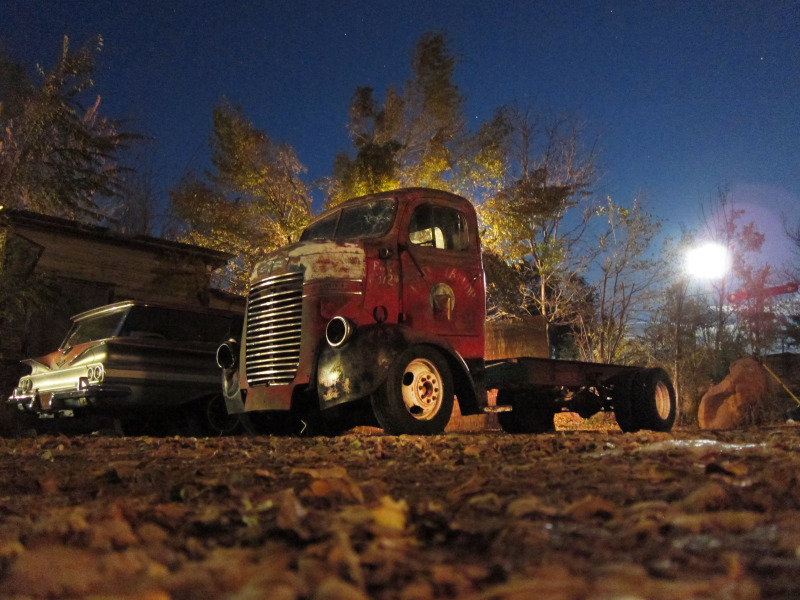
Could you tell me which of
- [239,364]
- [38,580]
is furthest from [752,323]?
[38,580]

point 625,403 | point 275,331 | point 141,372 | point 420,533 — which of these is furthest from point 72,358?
point 420,533

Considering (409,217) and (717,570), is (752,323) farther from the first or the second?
(717,570)

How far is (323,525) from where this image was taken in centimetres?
200

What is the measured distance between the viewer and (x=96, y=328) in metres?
10.5

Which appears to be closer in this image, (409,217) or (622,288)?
(409,217)

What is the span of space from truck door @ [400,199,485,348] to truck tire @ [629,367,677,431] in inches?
91.3

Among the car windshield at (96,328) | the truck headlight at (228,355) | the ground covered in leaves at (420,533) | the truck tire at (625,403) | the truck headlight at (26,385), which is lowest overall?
the ground covered in leaves at (420,533)

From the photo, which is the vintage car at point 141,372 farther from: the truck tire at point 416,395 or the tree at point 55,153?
the tree at point 55,153

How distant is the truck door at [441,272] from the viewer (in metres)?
7.02

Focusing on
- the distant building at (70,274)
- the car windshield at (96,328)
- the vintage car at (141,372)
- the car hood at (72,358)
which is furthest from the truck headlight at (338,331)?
the distant building at (70,274)

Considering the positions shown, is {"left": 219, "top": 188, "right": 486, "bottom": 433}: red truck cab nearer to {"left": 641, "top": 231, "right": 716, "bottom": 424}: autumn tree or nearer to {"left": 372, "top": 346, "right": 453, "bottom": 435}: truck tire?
{"left": 372, "top": 346, "right": 453, "bottom": 435}: truck tire

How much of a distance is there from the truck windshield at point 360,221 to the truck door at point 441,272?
0.76 feet

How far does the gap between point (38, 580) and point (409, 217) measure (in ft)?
19.5

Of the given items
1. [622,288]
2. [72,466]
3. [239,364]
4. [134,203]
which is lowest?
[72,466]
